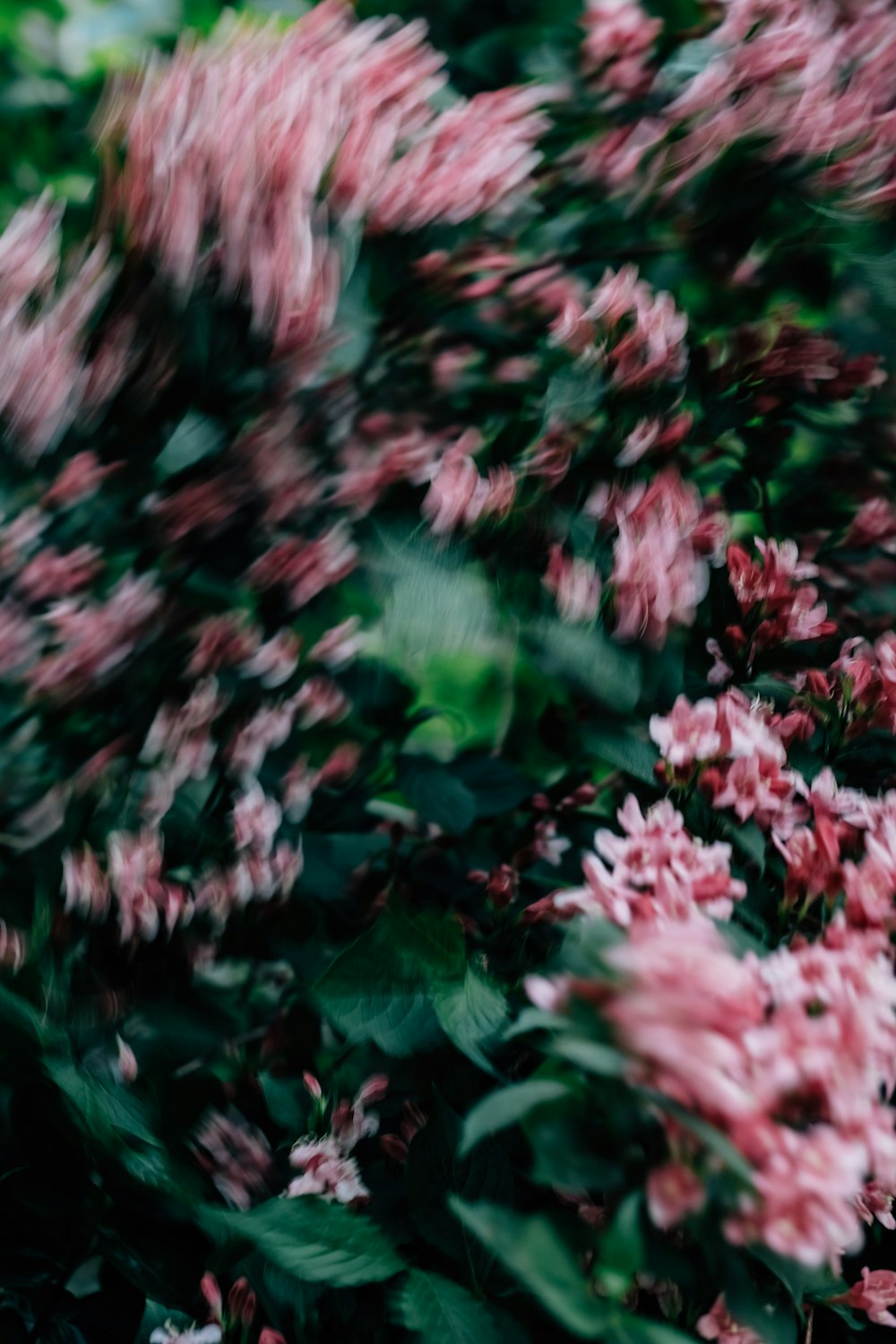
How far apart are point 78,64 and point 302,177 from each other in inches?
18.0

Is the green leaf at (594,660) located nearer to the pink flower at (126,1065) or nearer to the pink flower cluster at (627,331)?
the pink flower cluster at (627,331)

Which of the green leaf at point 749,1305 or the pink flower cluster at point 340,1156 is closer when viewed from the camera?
the green leaf at point 749,1305

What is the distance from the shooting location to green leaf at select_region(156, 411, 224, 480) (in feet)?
1.70

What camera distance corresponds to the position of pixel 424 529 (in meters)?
0.55

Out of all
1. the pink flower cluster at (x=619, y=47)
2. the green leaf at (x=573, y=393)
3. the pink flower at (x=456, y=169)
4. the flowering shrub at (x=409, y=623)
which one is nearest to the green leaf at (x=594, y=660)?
the flowering shrub at (x=409, y=623)

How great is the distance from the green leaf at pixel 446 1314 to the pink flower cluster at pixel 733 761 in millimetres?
222

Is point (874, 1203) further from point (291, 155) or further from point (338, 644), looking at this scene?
point (291, 155)

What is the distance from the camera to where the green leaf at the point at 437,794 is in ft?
2.05

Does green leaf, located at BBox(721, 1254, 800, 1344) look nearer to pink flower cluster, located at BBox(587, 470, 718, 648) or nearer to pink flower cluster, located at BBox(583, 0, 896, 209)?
pink flower cluster, located at BBox(587, 470, 718, 648)

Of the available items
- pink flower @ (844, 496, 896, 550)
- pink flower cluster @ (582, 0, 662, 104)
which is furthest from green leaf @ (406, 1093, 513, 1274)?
pink flower cluster @ (582, 0, 662, 104)

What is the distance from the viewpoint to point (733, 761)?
47cm

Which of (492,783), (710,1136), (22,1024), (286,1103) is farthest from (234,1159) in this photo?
(710,1136)

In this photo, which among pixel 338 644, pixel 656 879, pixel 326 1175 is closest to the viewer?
pixel 656 879

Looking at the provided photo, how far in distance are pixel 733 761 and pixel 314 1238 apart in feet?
0.87
